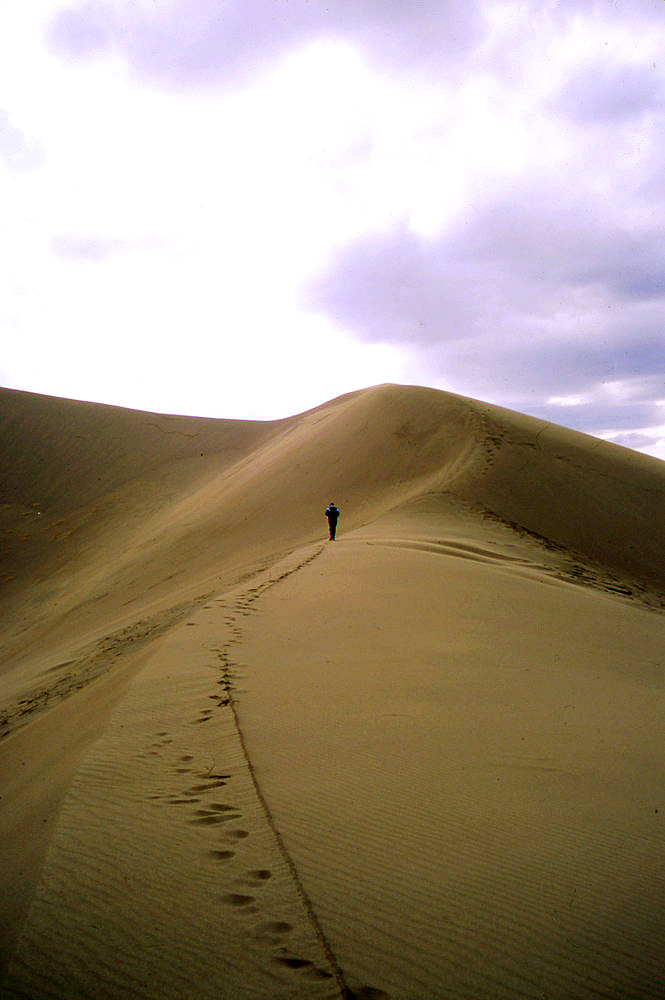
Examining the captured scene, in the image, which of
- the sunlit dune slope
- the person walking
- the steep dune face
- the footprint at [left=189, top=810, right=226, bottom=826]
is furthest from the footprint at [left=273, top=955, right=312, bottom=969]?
the person walking

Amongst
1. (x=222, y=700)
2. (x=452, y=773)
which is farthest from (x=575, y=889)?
(x=222, y=700)

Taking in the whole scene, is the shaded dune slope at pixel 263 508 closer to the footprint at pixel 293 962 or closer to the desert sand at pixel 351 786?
the desert sand at pixel 351 786

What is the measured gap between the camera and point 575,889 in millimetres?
2824

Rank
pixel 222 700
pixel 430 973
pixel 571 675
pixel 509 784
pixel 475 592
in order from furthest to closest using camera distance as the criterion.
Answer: pixel 475 592 < pixel 571 675 < pixel 222 700 < pixel 509 784 < pixel 430 973

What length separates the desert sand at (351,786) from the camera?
2.33 meters

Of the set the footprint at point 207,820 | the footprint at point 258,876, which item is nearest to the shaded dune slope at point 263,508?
the footprint at point 207,820

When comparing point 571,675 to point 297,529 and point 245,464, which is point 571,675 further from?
point 245,464

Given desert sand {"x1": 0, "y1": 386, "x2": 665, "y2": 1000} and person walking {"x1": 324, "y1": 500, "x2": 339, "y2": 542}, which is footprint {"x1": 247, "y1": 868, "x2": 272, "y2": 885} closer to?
desert sand {"x1": 0, "y1": 386, "x2": 665, "y2": 1000}

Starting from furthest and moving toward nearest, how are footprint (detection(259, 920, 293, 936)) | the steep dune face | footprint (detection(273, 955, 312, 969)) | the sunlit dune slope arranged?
the sunlit dune slope
the steep dune face
footprint (detection(259, 920, 293, 936))
footprint (detection(273, 955, 312, 969))

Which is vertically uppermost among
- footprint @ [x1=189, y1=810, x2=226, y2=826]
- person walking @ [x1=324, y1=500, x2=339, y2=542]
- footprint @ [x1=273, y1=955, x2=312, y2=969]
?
person walking @ [x1=324, y1=500, x2=339, y2=542]

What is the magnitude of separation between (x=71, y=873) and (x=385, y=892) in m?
1.28

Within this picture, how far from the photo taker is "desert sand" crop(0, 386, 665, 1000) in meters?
2.33

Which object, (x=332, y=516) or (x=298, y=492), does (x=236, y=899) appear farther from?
(x=298, y=492)

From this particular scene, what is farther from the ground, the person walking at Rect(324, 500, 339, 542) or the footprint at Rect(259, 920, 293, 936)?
the person walking at Rect(324, 500, 339, 542)
